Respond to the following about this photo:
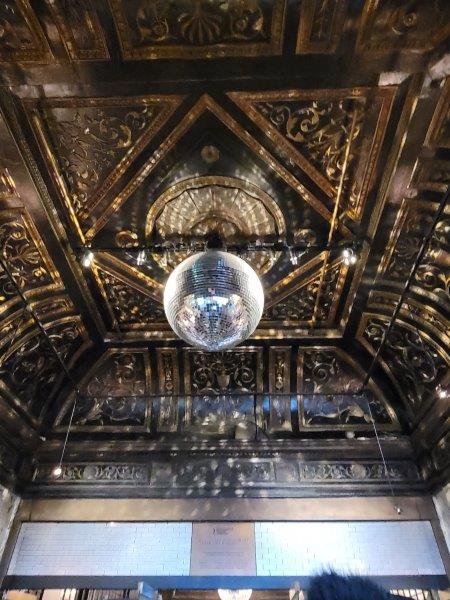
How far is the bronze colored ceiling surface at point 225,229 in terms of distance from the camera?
225 cm

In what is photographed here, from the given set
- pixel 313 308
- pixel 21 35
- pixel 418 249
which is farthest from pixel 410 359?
pixel 21 35

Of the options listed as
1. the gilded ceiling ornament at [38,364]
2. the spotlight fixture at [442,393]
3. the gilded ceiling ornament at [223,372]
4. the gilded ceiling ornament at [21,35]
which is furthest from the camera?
the gilded ceiling ornament at [223,372]

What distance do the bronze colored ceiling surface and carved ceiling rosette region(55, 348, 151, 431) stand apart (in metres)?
0.02

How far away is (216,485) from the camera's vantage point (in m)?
3.84

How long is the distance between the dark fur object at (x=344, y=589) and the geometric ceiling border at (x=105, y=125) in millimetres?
2491

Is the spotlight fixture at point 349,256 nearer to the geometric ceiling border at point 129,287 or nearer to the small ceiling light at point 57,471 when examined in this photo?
the geometric ceiling border at point 129,287

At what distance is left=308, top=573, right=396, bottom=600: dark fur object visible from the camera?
121 cm

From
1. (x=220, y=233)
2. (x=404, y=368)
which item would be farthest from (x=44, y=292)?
(x=404, y=368)

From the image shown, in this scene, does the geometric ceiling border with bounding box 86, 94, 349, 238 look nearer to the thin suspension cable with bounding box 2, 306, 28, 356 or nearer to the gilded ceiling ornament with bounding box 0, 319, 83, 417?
the thin suspension cable with bounding box 2, 306, 28, 356

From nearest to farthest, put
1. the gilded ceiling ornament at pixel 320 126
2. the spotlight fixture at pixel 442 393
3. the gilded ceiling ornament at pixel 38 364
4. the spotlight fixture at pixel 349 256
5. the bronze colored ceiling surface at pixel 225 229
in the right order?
1. the bronze colored ceiling surface at pixel 225 229
2. the gilded ceiling ornament at pixel 320 126
3. the spotlight fixture at pixel 349 256
4. the spotlight fixture at pixel 442 393
5. the gilded ceiling ornament at pixel 38 364

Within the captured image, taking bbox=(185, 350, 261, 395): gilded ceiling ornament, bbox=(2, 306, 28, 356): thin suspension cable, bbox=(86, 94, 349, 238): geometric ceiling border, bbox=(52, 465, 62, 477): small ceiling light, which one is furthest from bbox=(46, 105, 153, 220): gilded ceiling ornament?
bbox=(52, 465, 62, 477): small ceiling light

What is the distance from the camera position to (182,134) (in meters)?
2.71

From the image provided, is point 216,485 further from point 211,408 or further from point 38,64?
point 38,64

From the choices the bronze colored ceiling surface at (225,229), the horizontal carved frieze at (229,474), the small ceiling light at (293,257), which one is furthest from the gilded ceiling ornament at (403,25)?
the horizontal carved frieze at (229,474)
